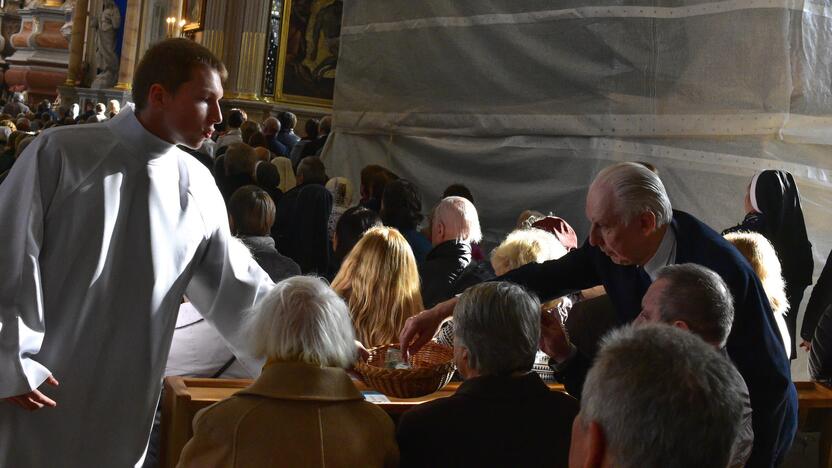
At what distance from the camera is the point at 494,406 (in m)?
2.77

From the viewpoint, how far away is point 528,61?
6.90 m

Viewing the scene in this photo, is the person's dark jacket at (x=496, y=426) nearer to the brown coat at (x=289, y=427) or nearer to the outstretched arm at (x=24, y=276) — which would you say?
the brown coat at (x=289, y=427)

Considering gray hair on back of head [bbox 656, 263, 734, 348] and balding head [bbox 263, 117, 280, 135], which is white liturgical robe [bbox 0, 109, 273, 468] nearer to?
gray hair on back of head [bbox 656, 263, 734, 348]

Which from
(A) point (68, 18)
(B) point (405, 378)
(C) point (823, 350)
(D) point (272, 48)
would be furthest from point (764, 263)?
(A) point (68, 18)

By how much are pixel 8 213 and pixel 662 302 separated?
175 centimetres

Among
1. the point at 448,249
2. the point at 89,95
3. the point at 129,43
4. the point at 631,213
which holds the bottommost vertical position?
the point at 448,249

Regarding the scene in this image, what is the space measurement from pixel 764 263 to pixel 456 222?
62.8 inches

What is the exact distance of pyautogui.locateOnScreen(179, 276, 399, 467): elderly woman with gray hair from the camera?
8.66 ft

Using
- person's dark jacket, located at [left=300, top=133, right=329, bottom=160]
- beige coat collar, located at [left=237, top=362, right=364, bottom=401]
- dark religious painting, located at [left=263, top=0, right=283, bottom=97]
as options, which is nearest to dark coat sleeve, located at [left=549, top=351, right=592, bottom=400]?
beige coat collar, located at [left=237, top=362, right=364, bottom=401]

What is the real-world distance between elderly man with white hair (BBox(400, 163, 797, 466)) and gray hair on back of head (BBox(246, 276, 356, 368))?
17.8 inches

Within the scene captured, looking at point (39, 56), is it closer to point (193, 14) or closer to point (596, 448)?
point (193, 14)

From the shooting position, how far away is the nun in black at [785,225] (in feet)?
17.0

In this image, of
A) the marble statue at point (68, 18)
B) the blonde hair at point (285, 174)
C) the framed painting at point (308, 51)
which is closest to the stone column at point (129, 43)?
the marble statue at point (68, 18)

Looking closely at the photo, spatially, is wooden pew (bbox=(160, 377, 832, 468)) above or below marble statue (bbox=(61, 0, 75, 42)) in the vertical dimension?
below
